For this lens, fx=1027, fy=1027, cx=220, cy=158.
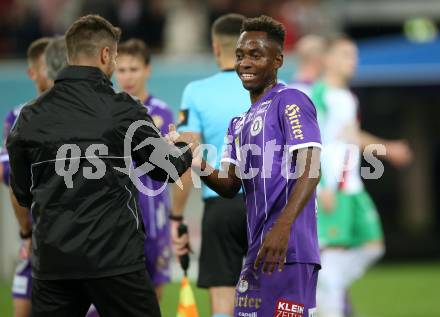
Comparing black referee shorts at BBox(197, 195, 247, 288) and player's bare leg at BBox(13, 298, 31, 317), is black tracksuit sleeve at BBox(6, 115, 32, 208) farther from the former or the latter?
player's bare leg at BBox(13, 298, 31, 317)

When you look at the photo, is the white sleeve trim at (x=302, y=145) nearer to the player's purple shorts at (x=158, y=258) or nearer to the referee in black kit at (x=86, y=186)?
the referee in black kit at (x=86, y=186)

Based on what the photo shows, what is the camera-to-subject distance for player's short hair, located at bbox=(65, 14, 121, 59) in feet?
19.4

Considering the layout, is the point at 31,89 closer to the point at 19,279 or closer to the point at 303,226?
the point at 19,279

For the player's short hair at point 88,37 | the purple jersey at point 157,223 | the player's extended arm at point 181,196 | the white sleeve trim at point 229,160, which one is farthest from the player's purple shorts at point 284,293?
the purple jersey at point 157,223

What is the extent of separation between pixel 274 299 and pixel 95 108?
1.45 metres

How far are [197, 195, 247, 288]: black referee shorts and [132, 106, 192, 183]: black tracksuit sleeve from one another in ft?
5.40

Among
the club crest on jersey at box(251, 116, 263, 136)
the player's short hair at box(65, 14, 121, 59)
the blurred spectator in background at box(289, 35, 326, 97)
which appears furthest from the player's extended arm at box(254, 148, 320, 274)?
the blurred spectator in background at box(289, 35, 326, 97)

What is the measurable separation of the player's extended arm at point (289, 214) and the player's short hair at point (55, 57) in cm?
253

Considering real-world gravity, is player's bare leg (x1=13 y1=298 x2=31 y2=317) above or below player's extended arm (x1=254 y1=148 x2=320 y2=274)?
below

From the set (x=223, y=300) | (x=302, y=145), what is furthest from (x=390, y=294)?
(x=302, y=145)

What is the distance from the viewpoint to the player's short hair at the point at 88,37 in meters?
5.91

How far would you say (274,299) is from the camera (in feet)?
18.8

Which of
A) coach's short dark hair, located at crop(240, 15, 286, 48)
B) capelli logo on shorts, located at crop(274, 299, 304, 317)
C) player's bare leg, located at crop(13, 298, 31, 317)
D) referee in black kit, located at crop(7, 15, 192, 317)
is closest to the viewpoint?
referee in black kit, located at crop(7, 15, 192, 317)

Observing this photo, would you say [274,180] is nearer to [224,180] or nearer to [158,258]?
[224,180]
